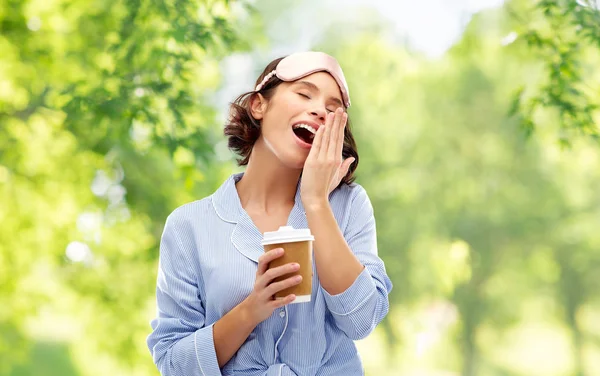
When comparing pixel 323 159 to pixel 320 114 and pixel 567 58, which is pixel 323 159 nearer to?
pixel 320 114

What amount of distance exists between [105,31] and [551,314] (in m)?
11.1

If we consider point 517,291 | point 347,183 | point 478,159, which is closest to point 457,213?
point 478,159

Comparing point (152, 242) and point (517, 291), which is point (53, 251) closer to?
point (152, 242)

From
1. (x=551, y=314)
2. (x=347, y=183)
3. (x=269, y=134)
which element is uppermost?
(x=551, y=314)

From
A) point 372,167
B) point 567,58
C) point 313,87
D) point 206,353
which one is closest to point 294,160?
point 313,87

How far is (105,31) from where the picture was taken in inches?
217

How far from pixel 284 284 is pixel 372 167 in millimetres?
10114

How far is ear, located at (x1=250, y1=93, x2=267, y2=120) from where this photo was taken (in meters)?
1.80

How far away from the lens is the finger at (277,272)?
1.37m

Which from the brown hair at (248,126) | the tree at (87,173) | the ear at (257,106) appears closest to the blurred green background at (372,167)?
the tree at (87,173)

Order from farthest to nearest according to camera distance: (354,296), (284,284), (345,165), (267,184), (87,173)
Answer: (87,173)
(267,184)
(345,165)
(354,296)
(284,284)

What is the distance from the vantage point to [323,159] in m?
1.53

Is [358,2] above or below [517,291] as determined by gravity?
above

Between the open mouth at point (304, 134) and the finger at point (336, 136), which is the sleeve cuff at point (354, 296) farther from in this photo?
the open mouth at point (304, 134)
